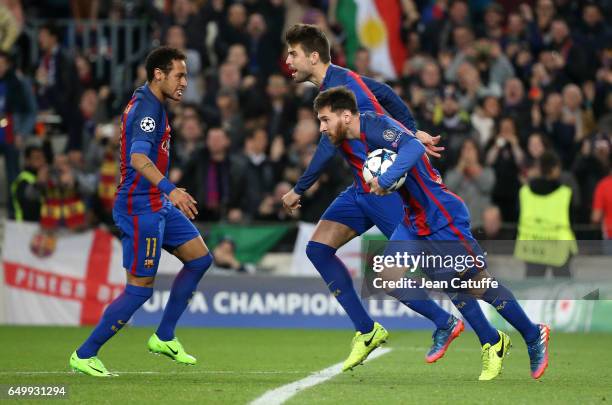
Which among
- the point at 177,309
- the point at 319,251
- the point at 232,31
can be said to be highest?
the point at 232,31

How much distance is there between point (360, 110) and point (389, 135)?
664mm

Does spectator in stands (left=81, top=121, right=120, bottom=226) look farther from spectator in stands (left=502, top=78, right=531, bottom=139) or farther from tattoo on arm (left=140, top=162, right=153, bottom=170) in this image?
tattoo on arm (left=140, top=162, right=153, bottom=170)

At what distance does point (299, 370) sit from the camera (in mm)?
9844

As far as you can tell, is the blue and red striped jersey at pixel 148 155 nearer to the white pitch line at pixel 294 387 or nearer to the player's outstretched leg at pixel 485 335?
the white pitch line at pixel 294 387

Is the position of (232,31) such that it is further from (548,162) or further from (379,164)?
(379,164)

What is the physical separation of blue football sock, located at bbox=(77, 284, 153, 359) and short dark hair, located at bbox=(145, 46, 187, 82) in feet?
4.98

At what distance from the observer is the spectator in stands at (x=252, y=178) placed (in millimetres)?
16266

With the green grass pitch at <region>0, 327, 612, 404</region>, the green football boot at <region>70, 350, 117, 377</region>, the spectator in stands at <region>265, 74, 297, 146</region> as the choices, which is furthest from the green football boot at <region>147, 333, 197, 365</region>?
the spectator in stands at <region>265, 74, 297, 146</region>

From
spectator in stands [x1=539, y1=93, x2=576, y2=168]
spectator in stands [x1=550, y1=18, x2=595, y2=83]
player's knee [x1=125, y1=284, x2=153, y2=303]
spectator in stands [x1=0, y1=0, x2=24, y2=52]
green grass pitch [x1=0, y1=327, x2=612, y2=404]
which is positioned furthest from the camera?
spectator in stands [x1=0, y1=0, x2=24, y2=52]

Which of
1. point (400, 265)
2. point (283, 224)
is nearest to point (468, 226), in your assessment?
point (400, 265)

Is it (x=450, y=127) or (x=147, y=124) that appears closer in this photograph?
(x=147, y=124)

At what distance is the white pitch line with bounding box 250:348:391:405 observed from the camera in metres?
7.70

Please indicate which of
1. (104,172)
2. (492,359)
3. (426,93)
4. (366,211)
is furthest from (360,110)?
(426,93)

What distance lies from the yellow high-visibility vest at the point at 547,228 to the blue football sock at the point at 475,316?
5535 millimetres
